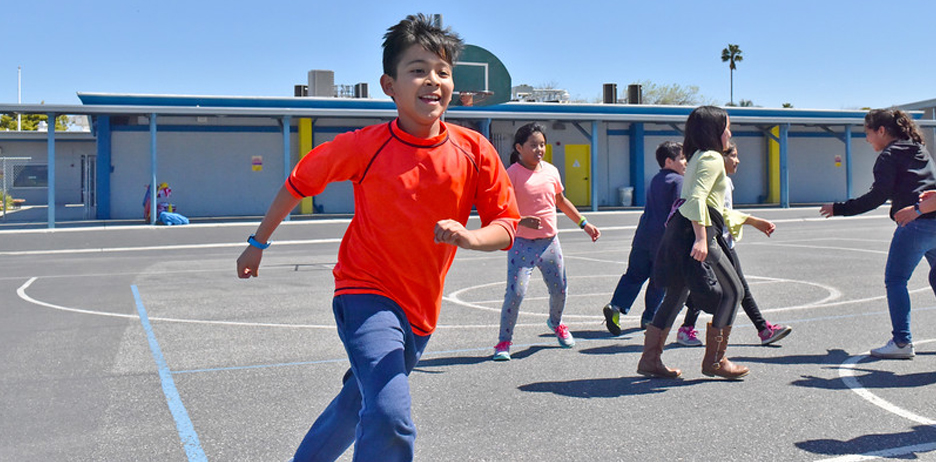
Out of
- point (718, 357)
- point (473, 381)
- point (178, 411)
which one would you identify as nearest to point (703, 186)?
point (718, 357)

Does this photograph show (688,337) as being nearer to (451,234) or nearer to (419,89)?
(419,89)

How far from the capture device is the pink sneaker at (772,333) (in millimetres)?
6609

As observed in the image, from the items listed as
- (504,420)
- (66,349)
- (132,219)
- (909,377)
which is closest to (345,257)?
(504,420)

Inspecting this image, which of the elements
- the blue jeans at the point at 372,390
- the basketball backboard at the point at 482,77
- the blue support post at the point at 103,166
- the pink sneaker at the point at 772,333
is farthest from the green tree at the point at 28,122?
the blue jeans at the point at 372,390

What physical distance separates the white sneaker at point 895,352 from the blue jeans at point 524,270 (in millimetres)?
2364

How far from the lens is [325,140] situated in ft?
109

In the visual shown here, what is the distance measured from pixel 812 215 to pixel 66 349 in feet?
86.9

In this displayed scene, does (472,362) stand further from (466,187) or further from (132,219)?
(132,219)

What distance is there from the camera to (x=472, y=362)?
247 inches

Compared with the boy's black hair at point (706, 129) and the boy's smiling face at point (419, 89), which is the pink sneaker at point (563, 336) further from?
the boy's smiling face at point (419, 89)

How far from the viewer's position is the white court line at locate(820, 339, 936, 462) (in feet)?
13.1

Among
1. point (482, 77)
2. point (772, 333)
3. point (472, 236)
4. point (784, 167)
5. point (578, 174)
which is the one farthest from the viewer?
point (578, 174)

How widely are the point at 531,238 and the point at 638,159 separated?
2932cm

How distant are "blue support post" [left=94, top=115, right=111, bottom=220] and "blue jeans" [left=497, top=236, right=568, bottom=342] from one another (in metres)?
24.6
